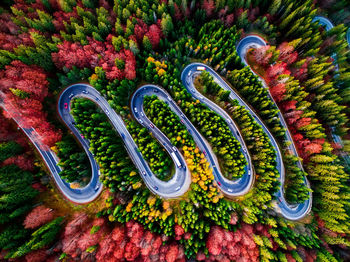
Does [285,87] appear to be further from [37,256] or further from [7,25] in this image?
[7,25]

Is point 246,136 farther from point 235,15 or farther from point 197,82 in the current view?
point 235,15

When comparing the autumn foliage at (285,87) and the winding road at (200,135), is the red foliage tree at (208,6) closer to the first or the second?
the autumn foliage at (285,87)

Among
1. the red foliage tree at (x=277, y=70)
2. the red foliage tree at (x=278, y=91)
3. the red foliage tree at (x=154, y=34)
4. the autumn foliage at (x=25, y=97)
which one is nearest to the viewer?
the autumn foliage at (x=25, y=97)

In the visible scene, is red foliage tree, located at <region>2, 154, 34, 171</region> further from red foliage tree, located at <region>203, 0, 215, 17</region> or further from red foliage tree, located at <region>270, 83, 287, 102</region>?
red foliage tree, located at <region>270, 83, 287, 102</region>

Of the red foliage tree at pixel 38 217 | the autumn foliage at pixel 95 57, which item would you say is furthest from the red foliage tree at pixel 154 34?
the red foliage tree at pixel 38 217

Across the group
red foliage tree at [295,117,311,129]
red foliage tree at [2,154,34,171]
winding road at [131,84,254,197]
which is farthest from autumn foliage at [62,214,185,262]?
red foliage tree at [295,117,311,129]

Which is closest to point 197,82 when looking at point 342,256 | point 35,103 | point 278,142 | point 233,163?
point 233,163
